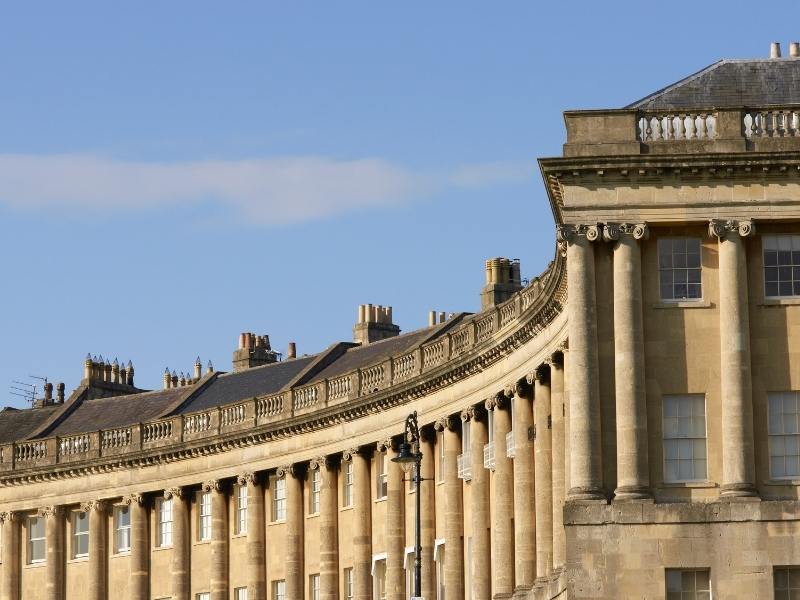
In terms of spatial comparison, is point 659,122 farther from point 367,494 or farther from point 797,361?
point 367,494

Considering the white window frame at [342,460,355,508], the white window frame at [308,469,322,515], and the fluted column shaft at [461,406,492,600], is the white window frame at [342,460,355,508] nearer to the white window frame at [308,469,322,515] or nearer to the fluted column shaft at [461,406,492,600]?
the white window frame at [308,469,322,515]

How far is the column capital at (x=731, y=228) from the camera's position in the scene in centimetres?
6122

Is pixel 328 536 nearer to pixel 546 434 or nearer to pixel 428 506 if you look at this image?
pixel 428 506

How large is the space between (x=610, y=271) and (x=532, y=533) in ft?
47.5

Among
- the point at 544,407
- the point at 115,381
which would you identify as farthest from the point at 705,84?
the point at 115,381

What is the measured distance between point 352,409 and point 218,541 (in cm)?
1096

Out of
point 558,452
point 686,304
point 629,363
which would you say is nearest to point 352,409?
point 558,452

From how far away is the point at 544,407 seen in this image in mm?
72688

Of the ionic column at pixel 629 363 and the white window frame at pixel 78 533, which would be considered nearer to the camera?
the ionic column at pixel 629 363

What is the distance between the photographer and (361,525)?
8862cm

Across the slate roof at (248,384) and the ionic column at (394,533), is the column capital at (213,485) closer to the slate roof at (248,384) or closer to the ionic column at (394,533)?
the slate roof at (248,384)

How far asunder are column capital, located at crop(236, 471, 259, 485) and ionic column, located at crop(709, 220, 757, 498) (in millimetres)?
36678

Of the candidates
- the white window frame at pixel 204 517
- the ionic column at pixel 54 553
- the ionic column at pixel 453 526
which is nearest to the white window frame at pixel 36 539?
the ionic column at pixel 54 553

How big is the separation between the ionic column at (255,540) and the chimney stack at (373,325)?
1287 centimetres
